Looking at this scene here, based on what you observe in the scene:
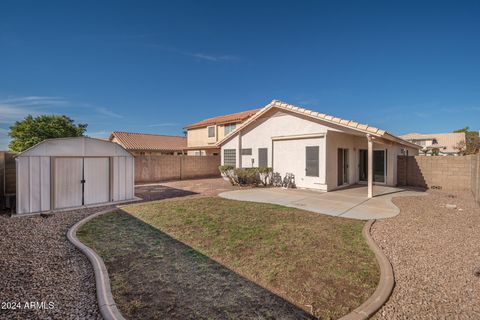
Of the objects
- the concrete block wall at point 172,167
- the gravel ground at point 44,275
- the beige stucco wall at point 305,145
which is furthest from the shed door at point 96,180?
the beige stucco wall at point 305,145

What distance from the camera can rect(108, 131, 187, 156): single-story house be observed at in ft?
90.8

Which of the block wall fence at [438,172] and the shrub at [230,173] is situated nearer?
the block wall fence at [438,172]

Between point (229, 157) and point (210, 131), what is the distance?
8871 mm

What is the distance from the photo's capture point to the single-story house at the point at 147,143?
2767cm

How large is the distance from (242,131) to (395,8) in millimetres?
11291

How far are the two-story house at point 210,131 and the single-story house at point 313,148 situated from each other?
6.77 m

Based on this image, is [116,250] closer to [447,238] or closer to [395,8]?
[447,238]

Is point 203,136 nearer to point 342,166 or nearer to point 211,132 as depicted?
point 211,132

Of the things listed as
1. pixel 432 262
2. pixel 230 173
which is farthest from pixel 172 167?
pixel 432 262

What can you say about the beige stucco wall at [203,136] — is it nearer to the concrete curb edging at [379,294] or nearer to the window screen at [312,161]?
the window screen at [312,161]

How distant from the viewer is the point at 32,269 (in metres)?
4.04

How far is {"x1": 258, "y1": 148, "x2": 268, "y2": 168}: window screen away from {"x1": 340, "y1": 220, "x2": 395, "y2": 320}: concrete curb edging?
11.0m

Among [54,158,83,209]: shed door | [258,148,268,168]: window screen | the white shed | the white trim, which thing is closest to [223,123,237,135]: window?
[258,148,268,168]: window screen

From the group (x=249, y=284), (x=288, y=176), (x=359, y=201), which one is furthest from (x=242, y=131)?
(x=249, y=284)
